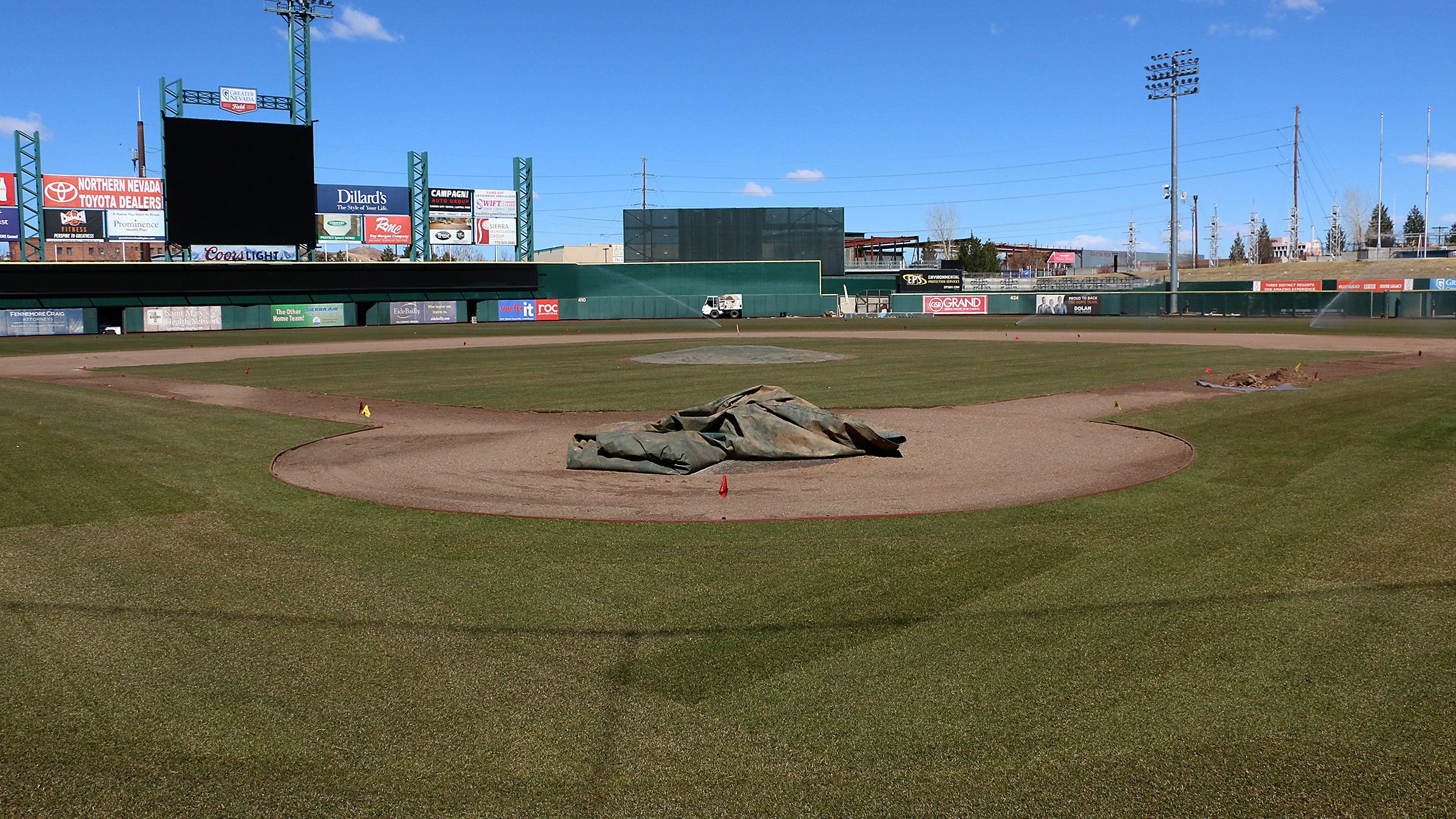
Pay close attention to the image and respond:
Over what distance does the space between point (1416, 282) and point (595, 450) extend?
90.8m

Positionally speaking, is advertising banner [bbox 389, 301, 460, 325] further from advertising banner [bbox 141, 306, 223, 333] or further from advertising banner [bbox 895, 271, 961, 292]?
advertising banner [bbox 895, 271, 961, 292]

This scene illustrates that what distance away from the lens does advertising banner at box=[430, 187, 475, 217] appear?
73625 millimetres

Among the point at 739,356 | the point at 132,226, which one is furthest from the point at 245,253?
the point at 739,356

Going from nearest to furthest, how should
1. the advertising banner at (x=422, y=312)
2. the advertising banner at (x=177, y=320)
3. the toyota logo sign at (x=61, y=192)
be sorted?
the advertising banner at (x=177, y=320) < the toyota logo sign at (x=61, y=192) < the advertising banner at (x=422, y=312)

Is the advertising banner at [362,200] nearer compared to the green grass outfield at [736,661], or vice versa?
the green grass outfield at [736,661]

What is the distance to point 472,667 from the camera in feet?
19.0

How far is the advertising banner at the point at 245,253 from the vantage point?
62812mm

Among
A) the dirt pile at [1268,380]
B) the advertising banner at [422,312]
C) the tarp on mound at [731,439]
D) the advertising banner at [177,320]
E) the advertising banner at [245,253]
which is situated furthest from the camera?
the advertising banner at [422,312]

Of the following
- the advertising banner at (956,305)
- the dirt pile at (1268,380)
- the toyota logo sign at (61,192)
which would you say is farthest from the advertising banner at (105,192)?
the dirt pile at (1268,380)

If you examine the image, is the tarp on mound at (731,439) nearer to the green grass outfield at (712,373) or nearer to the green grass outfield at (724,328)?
the green grass outfield at (712,373)

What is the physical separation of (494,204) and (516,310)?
28.7 ft

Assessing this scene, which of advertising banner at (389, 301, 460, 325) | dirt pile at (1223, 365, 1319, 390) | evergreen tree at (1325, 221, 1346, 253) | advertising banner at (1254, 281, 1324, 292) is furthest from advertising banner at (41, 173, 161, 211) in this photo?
evergreen tree at (1325, 221, 1346, 253)

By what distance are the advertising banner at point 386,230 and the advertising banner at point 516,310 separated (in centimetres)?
840

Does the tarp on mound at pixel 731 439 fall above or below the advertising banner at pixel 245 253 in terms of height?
below
